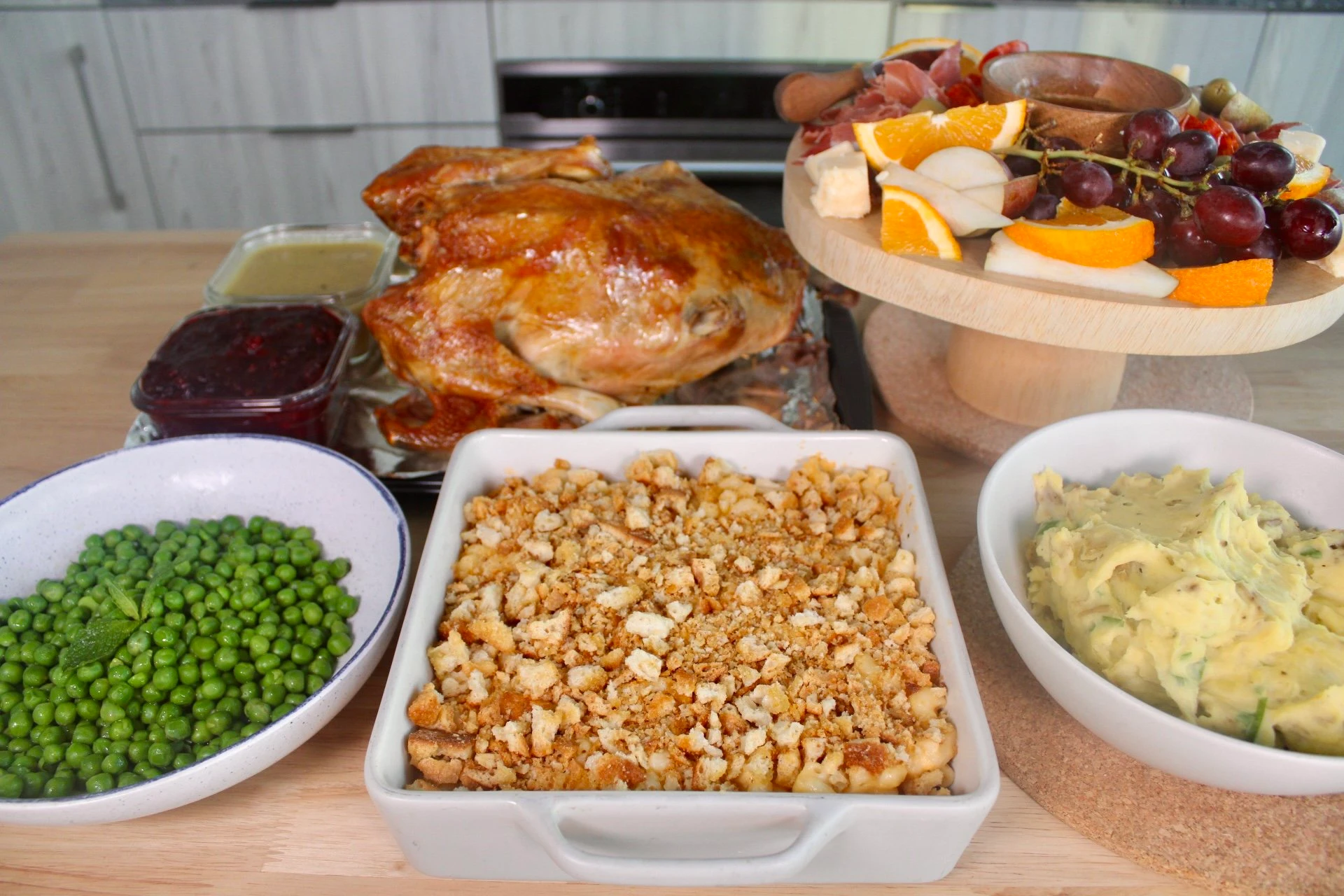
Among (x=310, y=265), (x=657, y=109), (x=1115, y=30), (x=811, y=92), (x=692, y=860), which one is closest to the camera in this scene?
(x=692, y=860)

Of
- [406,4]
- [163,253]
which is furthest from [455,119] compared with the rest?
[163,253]

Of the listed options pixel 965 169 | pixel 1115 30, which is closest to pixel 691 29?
pixel 1115 30

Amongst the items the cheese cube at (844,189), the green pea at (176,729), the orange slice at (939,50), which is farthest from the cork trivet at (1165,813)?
the orange slice at (939,50)

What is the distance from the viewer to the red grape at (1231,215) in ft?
3.69

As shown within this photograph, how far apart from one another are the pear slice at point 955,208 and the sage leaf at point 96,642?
1114 mm

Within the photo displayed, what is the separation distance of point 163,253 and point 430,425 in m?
1.12

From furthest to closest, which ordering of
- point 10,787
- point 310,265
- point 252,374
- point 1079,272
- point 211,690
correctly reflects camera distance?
point 310,265
point 252,374
point 1079,272
point 211,690
point 10,787

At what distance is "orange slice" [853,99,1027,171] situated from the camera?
51.8 inches

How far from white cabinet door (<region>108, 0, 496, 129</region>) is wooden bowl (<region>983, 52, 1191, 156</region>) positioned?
7.70 feet

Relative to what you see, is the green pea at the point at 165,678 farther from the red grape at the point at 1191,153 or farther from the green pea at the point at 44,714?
the red grape at the point at 1191,153

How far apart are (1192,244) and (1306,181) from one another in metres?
0.21

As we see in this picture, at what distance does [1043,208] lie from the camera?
50.1 inches

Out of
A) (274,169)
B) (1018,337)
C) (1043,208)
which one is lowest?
(274,169)

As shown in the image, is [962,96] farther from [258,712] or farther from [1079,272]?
[258,712]
